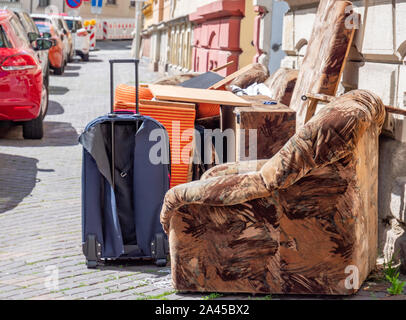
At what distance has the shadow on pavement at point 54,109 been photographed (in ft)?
48.2

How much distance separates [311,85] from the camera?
6.47 meters

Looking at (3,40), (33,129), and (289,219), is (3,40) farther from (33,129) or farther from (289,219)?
(289,219)

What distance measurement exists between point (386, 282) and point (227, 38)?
399 inches

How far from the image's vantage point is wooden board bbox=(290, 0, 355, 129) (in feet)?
20.5

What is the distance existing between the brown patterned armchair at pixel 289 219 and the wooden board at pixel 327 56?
147cm

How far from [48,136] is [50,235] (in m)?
5.67

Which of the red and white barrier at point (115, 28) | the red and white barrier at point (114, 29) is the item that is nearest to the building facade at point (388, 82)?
the red and white barrier at point (114, 29)

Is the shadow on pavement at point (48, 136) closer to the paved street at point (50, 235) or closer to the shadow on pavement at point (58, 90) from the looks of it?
the paved street at point (50, 235)

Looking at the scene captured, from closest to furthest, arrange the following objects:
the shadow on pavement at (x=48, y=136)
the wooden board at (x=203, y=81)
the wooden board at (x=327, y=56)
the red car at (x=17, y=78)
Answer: the wooden board at (x=327, y=56) → the wooden board at (x=203, y=81) → the red car at (x=17, y=78) → the shadow on pavement at (x=48, y=136)

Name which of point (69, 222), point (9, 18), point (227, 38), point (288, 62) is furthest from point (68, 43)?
point (69, 222)

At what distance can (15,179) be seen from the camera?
27.3ft

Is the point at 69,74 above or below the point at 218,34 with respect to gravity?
below

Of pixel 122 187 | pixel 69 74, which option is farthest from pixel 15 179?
pixel 69 74

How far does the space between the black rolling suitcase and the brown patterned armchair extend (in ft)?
2.00
